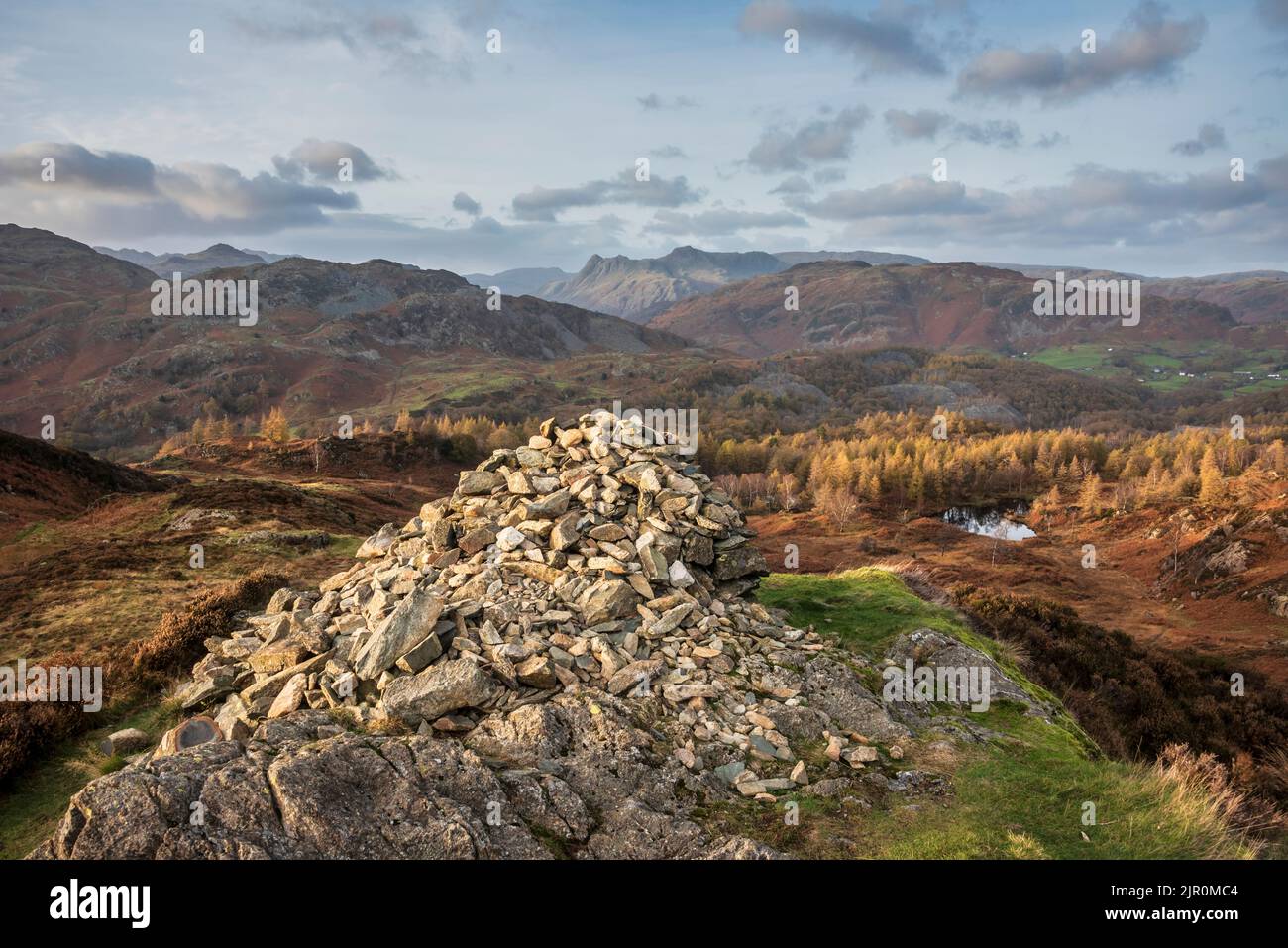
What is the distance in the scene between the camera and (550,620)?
479 inches

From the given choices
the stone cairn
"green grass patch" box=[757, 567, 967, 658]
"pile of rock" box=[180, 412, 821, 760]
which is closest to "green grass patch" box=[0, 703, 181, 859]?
"pile of rock" box=[180, 412, 821, 760]

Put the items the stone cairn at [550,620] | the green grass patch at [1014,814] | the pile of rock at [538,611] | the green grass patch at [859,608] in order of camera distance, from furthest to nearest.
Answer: the green grass patch at [859,608] → the pile of rock at [538,611] → the stone cairn at [550,620] → the green grass patch at [1014,814]

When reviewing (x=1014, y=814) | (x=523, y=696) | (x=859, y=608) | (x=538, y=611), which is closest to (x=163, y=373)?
(x=538, y=611)

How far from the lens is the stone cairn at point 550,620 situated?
34.1ft

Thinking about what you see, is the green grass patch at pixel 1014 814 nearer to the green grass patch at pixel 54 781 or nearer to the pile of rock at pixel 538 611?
the pile of rock at pixel 538 611

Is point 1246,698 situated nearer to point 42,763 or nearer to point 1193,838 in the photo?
point 1193,838

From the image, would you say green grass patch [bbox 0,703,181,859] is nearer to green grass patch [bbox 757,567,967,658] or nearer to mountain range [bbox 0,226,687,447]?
green grass patch [bbox 757,567,967,658]

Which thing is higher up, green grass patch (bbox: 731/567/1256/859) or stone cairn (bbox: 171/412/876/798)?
stone cairn (bbox: 171/412/876/798)

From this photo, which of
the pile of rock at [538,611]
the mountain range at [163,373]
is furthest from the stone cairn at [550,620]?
the mountain range at [163,373]

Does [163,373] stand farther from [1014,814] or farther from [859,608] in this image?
[1014,814]

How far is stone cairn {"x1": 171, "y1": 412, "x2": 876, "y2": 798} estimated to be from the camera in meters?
10.4
